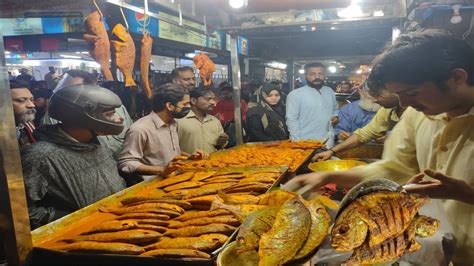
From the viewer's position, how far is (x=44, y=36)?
24.1 ft

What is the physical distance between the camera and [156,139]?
3.71 metres

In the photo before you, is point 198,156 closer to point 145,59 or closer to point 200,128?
point 200,128

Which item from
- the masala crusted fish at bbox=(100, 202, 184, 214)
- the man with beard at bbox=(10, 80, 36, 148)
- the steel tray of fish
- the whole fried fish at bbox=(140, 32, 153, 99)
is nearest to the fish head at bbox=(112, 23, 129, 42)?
the whole fried fish at bbox=(140, 32, 153, 99)

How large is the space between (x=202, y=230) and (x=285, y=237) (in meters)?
0.68

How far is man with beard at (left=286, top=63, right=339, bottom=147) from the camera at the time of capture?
587cm

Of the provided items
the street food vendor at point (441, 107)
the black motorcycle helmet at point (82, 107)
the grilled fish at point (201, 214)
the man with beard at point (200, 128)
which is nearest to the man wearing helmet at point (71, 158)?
the black motorcycle helmet at point (82, 107)

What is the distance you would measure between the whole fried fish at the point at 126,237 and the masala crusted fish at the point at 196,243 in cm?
5

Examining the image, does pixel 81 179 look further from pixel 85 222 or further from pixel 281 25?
pixel 281 25

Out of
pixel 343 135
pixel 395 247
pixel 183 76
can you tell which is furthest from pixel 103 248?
pixel 343 135

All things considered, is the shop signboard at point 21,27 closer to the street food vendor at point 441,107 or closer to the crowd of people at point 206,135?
the crowd of people at point 206,135

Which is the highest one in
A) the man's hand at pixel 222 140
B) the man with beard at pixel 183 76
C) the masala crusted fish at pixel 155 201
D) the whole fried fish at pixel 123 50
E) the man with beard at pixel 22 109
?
the whole fried fish at pixel 123 50

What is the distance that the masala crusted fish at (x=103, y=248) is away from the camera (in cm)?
144

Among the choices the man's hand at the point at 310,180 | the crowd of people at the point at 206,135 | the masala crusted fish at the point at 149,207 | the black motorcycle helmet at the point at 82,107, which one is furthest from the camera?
the black motorcycle helmet at the point at 82,107

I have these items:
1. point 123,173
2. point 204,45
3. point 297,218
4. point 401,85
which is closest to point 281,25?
point 123,173
